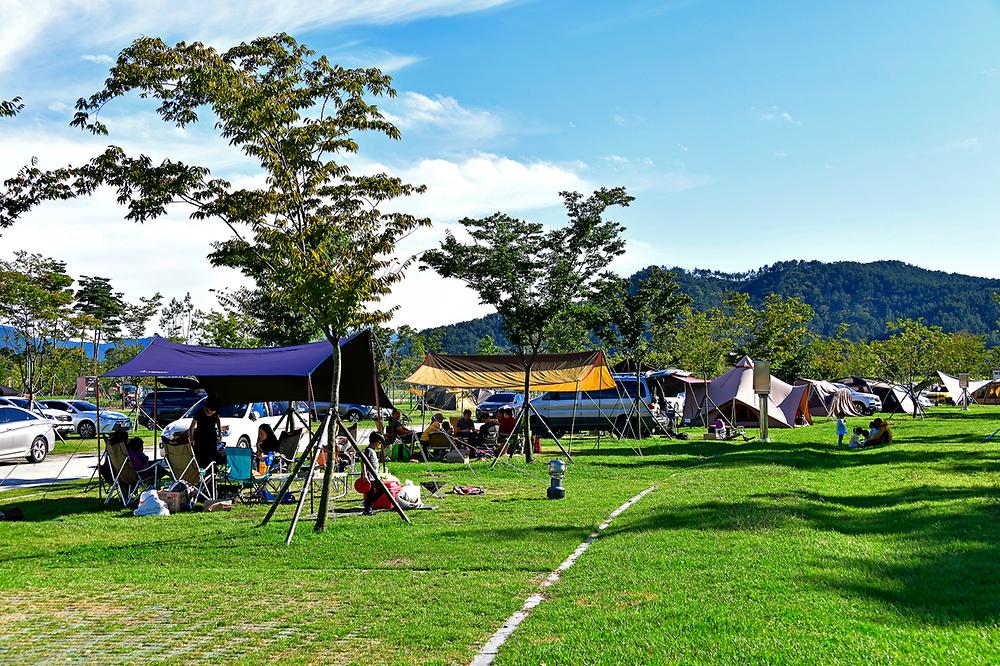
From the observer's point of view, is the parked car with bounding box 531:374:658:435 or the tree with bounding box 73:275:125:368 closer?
the parked car with bounding box 531:374:658:435

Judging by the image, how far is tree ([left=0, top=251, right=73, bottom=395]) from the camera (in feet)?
106

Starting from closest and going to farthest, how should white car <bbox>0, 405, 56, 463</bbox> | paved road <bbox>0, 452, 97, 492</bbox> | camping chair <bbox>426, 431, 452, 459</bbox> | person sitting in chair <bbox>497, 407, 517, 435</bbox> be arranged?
paved road <bbox>0, 452, 97, 492</bbox>, white car <bbox>0, 405, 56, 463</bbox>, camping chair <bbox>426, 431, 452, 459</bbox>, person sitting in chair <bbox>497, 407, 517, 435</bbox>

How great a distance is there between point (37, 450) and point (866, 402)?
37.0 metres

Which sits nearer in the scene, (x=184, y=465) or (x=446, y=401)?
(x=184, y=465)

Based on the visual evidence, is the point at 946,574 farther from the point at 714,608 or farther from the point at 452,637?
the point at 452,637

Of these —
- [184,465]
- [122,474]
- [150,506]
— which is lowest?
[150,506]

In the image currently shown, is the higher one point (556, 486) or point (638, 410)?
point (638, 410)

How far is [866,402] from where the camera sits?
42.8 m

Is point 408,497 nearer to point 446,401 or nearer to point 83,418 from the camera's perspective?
point 83,418

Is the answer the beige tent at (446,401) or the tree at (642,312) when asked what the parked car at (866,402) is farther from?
the beige tent at (446,401)

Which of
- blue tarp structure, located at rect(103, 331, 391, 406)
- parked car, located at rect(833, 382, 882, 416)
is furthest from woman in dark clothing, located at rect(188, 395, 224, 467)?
parked car, located at rect(833, 382, 882, 416)

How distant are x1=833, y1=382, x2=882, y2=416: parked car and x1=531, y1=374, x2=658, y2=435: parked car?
679 inches

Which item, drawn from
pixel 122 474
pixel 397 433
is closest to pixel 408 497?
pixel 122 474

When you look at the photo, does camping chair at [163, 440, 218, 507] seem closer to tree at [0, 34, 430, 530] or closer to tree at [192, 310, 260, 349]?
tree at [0, 34, 430, 530]
